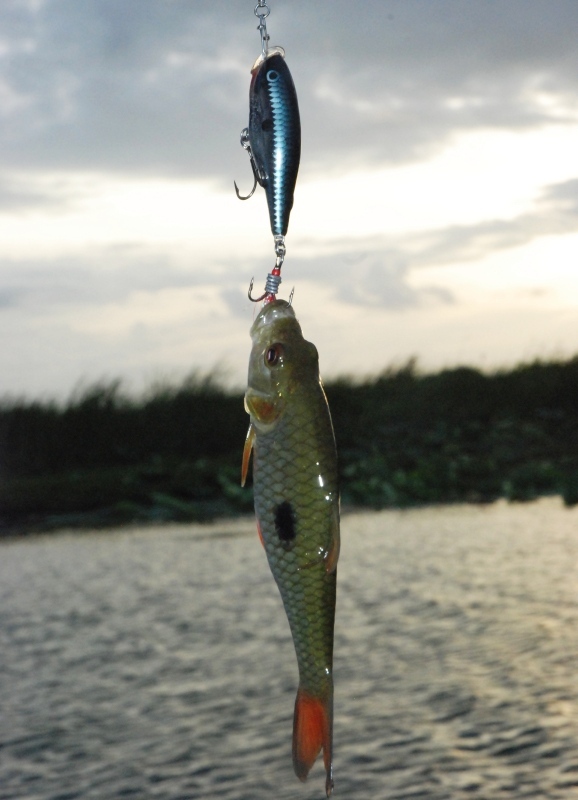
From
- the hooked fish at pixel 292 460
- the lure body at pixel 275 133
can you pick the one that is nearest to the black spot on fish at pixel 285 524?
the hooked fish at pixel 292 460

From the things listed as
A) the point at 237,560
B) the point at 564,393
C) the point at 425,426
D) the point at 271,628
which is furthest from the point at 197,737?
the point at 564,393

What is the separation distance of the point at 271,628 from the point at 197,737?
1467 mm

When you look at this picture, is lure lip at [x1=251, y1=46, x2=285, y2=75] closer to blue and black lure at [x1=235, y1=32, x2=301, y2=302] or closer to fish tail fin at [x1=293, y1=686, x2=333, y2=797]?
blue and black lure at [x1=235, y1=32, x2=301, y2=302]

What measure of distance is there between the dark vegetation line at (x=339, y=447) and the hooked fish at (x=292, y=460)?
8.32 meters

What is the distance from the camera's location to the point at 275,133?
1.52m

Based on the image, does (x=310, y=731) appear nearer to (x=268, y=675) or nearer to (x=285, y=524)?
(x=285, y=524)

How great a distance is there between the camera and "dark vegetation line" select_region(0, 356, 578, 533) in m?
10.4

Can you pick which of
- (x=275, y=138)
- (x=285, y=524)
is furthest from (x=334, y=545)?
(x=275, y=138)

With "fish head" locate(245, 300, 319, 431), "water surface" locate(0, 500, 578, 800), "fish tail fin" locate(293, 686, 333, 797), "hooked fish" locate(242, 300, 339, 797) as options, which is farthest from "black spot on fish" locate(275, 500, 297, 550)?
"water surface" locate(0, 500, 578, 800)

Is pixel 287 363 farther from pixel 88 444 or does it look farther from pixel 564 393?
pixel 564 393

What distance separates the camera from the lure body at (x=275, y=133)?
1.48m

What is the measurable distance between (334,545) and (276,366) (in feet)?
0.78

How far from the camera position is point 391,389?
1429 cm

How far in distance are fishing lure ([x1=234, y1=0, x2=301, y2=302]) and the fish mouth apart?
138 millimetres
